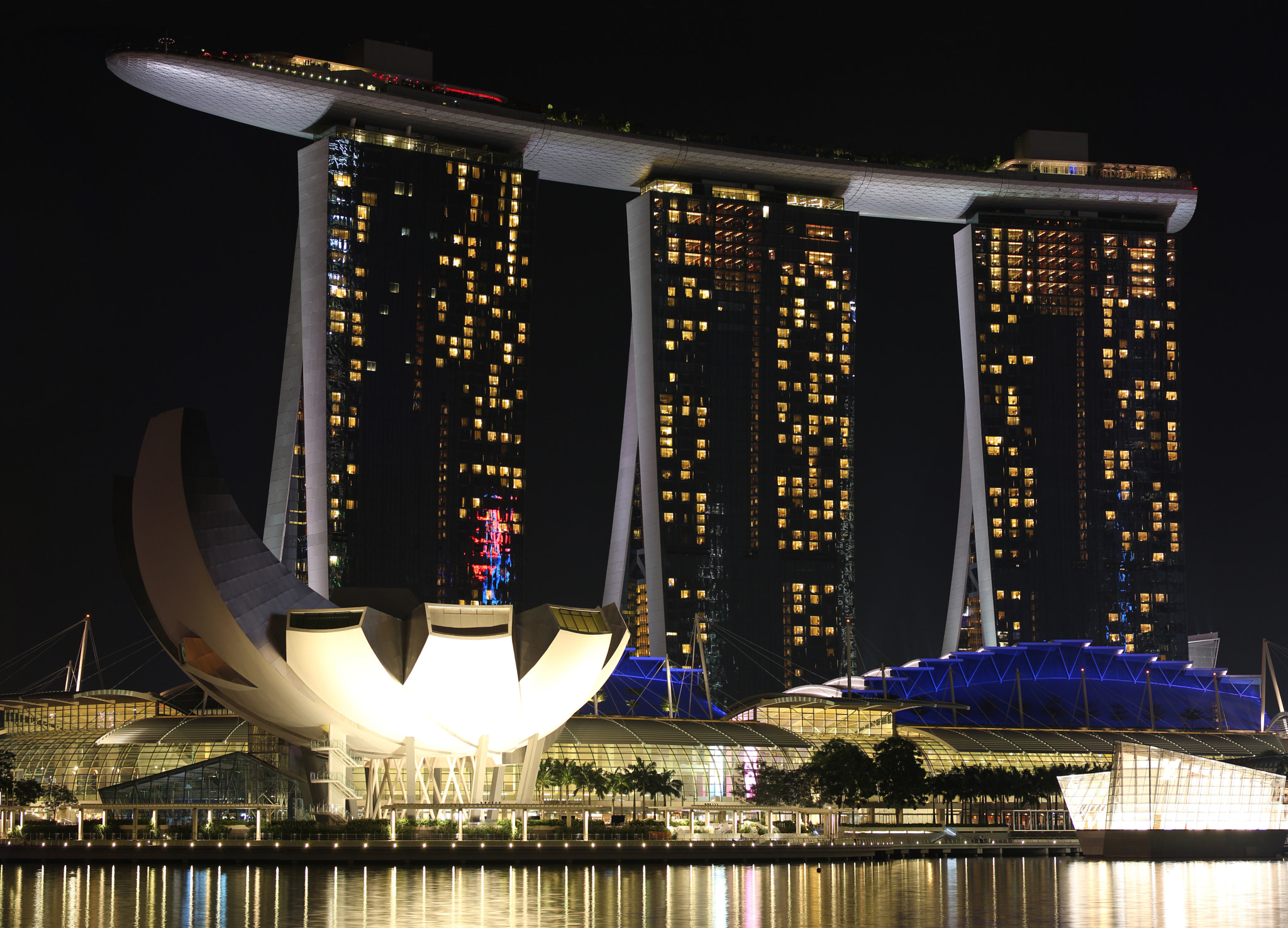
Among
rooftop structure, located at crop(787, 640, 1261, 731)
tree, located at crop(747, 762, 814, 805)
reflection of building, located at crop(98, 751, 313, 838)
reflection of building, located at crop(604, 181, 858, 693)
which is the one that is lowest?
tree, located at crop(747, 762, 814, 805)

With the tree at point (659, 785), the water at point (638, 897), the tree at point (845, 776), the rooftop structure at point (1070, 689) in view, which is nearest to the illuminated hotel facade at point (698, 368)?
the rooftop structure at point (1070, 689)

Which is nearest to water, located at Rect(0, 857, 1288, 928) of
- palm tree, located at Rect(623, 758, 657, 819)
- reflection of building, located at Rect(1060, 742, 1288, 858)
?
reflection of building, located at Rect(1060, 742, 1288, 858)

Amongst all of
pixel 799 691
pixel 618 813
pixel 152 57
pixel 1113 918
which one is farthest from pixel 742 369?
pixel 1113 918

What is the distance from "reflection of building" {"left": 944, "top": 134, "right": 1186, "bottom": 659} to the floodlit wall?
245ft

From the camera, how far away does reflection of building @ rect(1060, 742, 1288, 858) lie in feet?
225

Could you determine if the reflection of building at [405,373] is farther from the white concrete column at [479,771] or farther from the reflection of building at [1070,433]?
the white concrete column at [479,771]

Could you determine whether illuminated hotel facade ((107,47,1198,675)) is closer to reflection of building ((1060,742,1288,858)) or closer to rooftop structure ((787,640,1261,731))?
rooftop structure ((787,640,1261,731))

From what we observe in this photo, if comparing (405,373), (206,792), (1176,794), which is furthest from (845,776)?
(405,373)

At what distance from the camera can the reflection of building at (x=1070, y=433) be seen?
14762 centimetres

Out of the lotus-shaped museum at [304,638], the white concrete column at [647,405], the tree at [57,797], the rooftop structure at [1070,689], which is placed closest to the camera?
the lotus-shaped museum at [304,638]

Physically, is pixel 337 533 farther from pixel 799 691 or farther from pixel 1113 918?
pixel 1113 918

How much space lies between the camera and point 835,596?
5709 inches

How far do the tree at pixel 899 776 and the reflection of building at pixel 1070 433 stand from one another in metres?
58.2

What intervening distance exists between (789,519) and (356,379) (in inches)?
1581
